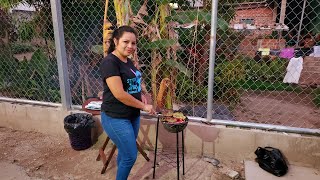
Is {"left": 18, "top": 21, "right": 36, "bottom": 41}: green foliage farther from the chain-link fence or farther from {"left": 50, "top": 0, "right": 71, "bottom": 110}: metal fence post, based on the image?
{"left": 50, "top": 0, "right": 71, "bottom": 110}: metal fence post

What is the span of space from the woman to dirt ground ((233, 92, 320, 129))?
3181 millimetres

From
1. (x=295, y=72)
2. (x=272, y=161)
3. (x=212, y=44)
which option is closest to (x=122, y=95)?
(x=212, y=44)

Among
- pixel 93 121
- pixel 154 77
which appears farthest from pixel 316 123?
pixel 93 121

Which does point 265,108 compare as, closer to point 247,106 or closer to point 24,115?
point 247,106

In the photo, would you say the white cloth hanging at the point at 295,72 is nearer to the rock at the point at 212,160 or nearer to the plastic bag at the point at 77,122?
the rock at the point at 212,160

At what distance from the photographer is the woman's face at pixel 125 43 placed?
7.55 ft

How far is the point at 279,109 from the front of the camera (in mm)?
5926

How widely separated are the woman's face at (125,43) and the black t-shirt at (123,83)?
80mm

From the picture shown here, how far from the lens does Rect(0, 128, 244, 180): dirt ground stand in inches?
126

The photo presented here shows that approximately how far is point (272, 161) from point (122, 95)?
1.96 m

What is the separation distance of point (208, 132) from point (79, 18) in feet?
9.99

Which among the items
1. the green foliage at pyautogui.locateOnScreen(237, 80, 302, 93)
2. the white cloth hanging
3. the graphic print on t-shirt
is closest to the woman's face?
the graphic print on t-shirt

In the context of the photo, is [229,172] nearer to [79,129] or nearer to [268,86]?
[79,129]

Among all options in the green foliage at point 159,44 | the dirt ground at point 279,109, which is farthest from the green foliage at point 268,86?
the green foliage at point 159,44
